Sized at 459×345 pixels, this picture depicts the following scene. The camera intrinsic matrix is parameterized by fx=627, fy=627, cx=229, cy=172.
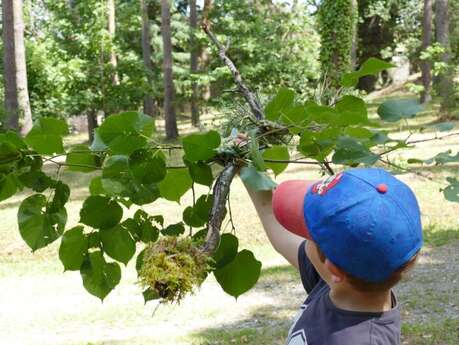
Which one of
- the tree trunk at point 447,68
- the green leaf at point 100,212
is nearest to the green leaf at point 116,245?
the green leaf at point 100,212

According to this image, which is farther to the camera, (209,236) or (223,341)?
(223,341)

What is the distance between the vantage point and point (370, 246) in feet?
3.95

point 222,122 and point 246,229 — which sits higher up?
point 222,122

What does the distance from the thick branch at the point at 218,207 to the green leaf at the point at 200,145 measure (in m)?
0.07

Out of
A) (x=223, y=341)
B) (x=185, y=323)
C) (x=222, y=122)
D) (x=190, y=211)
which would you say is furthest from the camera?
(x=185, y=323)

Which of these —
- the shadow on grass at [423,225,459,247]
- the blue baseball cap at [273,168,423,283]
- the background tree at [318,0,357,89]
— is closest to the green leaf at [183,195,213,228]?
the blue baseball cap at [273,168,423,283]

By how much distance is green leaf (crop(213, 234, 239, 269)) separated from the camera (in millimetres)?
1527

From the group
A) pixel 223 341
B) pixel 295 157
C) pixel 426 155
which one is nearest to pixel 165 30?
pixel 426 155

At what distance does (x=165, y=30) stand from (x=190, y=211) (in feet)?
48.0

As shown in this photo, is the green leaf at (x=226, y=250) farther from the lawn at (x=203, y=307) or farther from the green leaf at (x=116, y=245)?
the lawn at (x=203, y=307)

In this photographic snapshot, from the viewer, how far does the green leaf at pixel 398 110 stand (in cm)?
142

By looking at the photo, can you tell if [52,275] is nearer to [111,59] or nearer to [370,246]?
[370,246]

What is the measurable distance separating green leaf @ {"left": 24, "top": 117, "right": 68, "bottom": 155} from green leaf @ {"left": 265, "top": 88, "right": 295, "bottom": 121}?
47 centimetres

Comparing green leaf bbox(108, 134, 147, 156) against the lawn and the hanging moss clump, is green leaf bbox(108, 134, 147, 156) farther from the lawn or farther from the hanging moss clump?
the lawn
